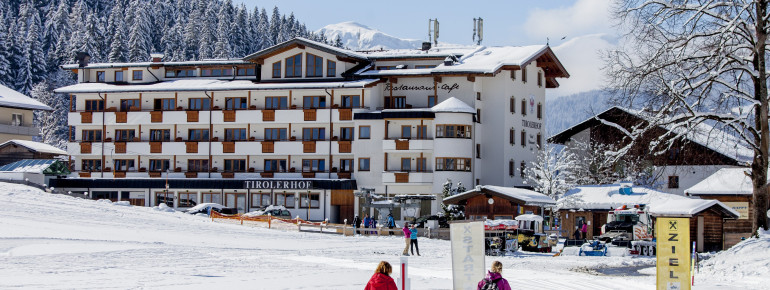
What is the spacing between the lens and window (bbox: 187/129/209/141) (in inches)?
3164

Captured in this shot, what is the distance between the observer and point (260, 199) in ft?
255

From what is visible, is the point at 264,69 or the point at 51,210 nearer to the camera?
the point at 51,210

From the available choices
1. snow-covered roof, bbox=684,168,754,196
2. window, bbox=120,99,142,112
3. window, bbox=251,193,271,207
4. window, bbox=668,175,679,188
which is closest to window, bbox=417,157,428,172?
window, bbox=251,193,271,207

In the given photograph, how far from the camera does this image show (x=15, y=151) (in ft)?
267

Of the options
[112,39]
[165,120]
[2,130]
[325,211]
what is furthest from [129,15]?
[325,211]

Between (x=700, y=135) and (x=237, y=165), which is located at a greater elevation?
(x=700, y=135)

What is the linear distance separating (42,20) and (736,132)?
577ft

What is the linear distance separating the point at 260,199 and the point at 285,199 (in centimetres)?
212

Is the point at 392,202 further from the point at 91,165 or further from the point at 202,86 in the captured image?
the point at 91,165

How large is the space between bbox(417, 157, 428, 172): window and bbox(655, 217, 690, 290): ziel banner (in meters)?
50.6

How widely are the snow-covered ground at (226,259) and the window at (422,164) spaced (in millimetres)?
19029

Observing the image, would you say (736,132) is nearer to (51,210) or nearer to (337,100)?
(51,210)

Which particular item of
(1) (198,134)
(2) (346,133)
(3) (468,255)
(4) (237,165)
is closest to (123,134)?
(1) (198,134)

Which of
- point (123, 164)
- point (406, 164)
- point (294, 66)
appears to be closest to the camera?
point (406, 164)
